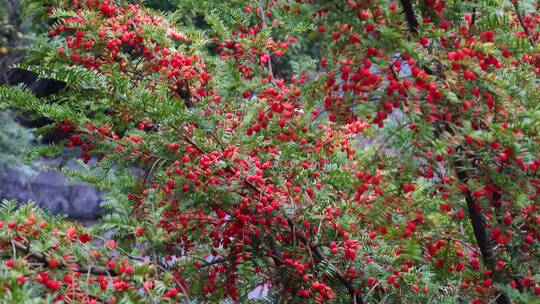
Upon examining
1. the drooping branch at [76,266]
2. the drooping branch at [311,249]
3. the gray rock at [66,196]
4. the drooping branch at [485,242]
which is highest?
the drooping branch at [76,266]

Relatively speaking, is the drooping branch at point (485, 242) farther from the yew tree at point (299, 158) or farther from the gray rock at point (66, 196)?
the gray rock at point (66, 196)

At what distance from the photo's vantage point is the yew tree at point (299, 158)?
5.45 feet

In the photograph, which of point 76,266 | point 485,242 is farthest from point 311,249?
point 76,266

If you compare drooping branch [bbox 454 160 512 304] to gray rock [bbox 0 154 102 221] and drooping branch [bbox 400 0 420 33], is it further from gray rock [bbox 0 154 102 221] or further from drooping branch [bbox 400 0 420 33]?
gray rock [bbox 0 154 102 221]

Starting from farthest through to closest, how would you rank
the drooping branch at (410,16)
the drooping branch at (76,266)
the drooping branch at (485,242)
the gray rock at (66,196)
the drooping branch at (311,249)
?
the gray rock at (66,196), the drooping branch at (311,249), the drooping branch at (485,242), the drooping branch at (410,16), the drooping branch at (76,266)

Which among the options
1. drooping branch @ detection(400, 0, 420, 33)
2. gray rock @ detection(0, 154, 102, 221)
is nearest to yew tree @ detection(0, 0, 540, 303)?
drooping branch @ detection(400, 0, 420, 33)

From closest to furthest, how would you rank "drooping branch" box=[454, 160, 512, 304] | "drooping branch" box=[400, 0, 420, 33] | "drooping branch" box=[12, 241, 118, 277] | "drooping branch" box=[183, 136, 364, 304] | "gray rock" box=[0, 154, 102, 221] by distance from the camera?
"drooping branch" box=[12, 241, 118, 277]
"drooping branch" box=[400, 0, 420, 33]
"drooping branch" box=[454, 160, 512, 304]
"drooping branch" box=[183, 136, 364, 304]
"gray rock" box=[0, 154, 102, 221]

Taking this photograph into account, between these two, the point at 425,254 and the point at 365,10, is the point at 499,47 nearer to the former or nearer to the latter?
the point at 365,10

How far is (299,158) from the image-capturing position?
2.64 m

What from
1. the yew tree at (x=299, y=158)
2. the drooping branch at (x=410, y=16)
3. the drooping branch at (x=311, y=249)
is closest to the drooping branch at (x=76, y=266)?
the yew tree at (x=299, y=158)

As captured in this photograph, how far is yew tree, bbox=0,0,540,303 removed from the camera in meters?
1.66

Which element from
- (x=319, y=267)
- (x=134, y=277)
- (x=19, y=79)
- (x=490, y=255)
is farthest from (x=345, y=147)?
(x=19, y=79)

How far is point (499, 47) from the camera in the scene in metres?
1.78

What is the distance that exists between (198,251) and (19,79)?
7448 mm
